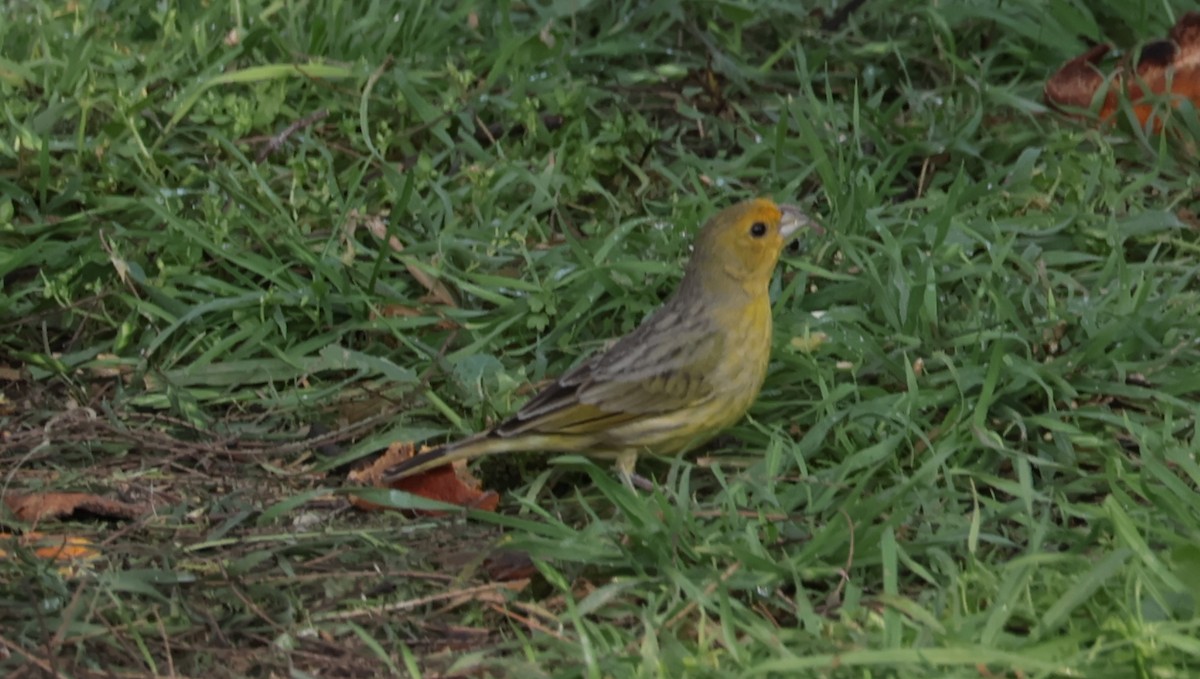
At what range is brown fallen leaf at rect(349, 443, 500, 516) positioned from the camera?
432 cm

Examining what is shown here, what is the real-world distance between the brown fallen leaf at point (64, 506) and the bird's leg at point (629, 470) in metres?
1.23

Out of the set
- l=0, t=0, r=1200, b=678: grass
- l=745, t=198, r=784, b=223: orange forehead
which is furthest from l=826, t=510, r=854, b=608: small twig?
l=745, t=198, r=784, b=223: orange forehead

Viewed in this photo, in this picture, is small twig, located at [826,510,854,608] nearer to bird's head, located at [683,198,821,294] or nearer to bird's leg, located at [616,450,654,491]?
bird's leg, located at [616,450,654,491]

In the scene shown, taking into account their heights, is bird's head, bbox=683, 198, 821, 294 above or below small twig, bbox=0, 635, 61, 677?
above

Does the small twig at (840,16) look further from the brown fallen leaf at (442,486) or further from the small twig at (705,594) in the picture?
the small twig at (705,594)

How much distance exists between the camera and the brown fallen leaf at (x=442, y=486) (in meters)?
4.32

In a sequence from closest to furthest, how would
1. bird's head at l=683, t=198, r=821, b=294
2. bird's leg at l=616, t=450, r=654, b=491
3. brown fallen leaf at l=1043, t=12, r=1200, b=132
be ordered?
bird's leg at l=616, t=450, r=654, b=491 → bird's head at l=683, t=198, r=821, b=294 → brown fallen leaf at l=1043, t=12, r=1200, b=132

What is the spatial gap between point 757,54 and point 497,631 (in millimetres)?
3295

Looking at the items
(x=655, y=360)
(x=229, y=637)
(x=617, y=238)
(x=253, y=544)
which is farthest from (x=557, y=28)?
(x=229, y=637)

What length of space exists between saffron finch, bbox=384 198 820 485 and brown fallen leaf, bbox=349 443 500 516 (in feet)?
0.15

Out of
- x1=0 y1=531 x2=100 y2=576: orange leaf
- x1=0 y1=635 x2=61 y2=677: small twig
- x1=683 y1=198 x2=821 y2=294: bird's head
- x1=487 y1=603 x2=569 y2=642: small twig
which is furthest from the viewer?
x1=683 y1=198 x2=821 y2=294: bird's head

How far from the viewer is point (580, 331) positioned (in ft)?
16.7

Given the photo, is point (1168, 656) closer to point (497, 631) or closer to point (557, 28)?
point (497, 631)

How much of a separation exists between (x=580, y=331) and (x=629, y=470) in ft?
2.23
